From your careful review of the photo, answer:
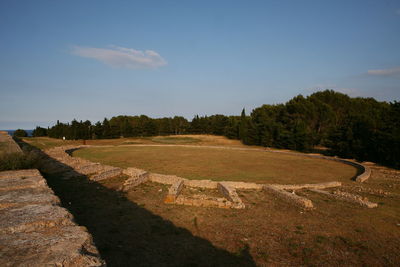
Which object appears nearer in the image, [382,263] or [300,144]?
[382,263]

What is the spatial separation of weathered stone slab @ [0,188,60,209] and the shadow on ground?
2209 millimetres

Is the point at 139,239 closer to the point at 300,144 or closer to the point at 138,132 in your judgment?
the point at 300,144

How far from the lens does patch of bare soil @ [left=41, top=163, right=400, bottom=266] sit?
588cm

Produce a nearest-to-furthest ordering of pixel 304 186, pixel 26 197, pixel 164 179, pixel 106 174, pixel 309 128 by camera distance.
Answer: pixel 26 197, pixel 304 186, pixel 164 179, pixel 106 174, pixel 309 128

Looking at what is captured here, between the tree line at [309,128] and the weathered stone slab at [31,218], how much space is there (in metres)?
29.7

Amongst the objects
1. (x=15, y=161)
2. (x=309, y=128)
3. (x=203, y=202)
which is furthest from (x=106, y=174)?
(x=309, y=128)

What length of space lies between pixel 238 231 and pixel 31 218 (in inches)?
239

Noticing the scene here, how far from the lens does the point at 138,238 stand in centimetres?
676

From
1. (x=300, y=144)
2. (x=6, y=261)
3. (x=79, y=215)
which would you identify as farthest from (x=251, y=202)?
(x=300, y=144)

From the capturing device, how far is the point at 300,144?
37281 mm

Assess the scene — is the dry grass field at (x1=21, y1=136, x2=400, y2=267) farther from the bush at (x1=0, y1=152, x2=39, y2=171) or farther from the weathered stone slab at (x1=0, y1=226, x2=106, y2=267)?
the weathered stone slab at (x1=0, y1=226, x2=106, y2=267)

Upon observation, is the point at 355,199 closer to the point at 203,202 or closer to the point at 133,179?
the point at 203,202

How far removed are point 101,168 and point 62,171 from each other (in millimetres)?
2672

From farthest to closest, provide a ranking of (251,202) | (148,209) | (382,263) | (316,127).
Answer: (316,127), (251,202), (148,209), (382,263)
